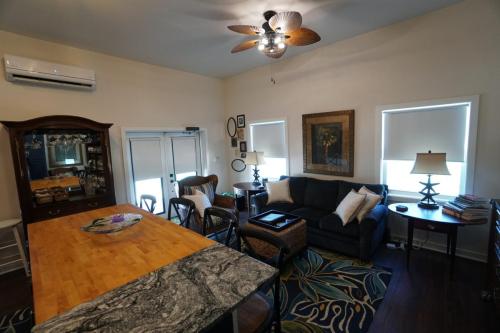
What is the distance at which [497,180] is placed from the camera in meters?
2.58

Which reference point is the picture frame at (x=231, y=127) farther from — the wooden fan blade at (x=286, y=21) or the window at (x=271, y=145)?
the wooden fan blade at (x=286, y=21)

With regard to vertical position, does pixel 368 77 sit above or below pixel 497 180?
above

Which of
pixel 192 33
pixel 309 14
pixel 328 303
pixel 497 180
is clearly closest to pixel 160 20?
pixel 192 33

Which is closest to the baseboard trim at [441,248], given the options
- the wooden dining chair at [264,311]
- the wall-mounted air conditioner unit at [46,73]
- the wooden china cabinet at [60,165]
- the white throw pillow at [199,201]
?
the wooden dining chair at [264,311]

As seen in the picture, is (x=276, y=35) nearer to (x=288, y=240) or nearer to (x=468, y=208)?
(x=288, y=240)

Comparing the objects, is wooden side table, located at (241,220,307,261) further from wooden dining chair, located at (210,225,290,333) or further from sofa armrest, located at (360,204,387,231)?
wooden dining chair, located at (210,225,290,333)

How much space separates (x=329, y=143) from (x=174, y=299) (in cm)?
344

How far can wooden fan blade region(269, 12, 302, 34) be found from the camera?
1.97 metres

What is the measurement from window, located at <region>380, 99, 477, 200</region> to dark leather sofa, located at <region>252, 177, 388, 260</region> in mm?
357

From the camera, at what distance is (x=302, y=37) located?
2420mm

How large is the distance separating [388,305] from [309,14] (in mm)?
3218

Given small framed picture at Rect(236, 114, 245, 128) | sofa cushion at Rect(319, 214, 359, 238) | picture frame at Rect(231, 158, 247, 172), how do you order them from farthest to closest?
picture frame at Rect(231, 158, 247, 172)
small framed picture at Rect(236, 114, 245, 128)
sofa cushion at Rect(319, 214, 359, 238)

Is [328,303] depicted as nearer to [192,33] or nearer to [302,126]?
[302,126]

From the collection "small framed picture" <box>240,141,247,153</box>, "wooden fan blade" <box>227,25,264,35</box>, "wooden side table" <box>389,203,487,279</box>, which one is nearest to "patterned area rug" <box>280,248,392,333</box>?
"wooden side table" <box>389,203,487,279</box>
